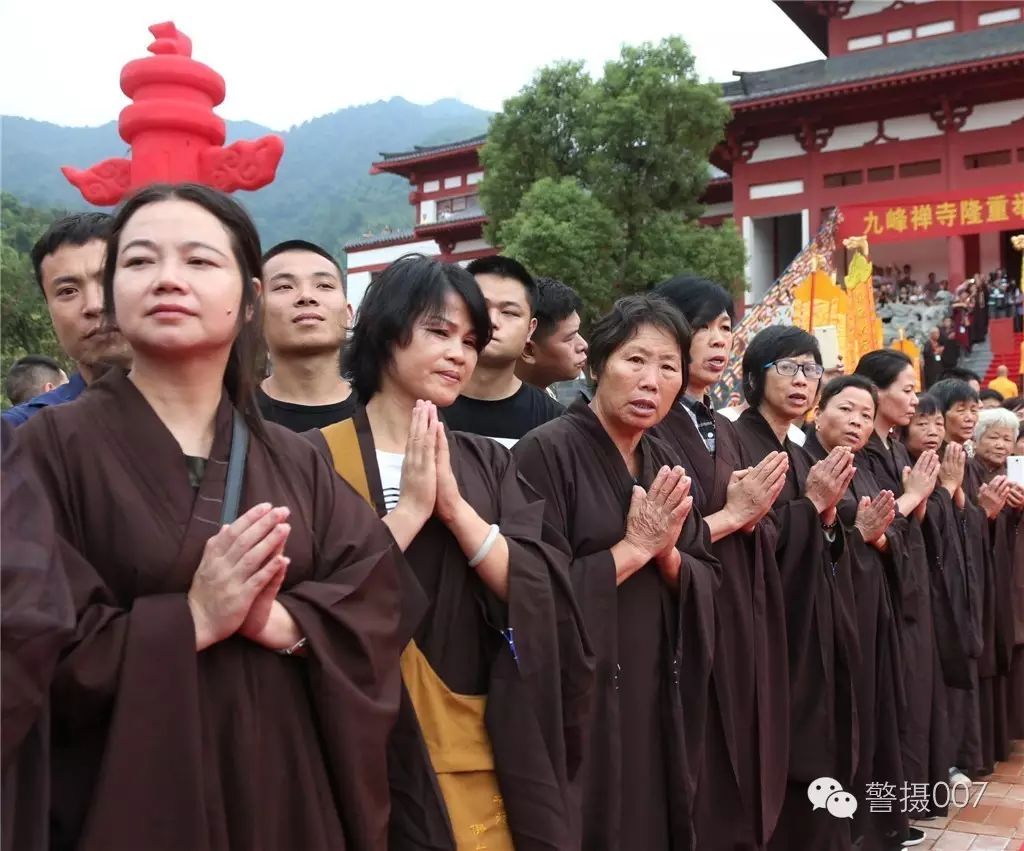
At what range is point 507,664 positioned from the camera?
7.06ft

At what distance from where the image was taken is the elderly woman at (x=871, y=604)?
4.05m

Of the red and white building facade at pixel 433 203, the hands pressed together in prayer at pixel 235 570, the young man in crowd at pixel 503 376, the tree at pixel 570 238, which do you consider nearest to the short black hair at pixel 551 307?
the young man in crowd at pixel 503 376

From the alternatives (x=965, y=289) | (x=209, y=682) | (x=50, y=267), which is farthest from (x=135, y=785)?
(x=965, y=289)

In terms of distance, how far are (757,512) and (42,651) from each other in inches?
88.1

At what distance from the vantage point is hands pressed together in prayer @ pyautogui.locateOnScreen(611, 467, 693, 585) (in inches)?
104

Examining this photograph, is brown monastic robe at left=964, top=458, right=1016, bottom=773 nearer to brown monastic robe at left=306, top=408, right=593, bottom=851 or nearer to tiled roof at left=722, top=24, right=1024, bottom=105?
brown monastic robe at left=306, top=408, right=593, bottom=851

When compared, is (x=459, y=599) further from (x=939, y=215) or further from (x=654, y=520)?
(x=939, y=215)

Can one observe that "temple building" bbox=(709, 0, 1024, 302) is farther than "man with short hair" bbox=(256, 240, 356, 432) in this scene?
Yes

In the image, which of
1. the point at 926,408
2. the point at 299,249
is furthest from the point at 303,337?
the point at 926,408

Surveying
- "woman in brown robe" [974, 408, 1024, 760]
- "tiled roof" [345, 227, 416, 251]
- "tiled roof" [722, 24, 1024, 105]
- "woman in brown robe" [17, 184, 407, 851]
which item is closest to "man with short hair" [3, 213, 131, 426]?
"woman in brown robe" [17, 184, 407, 851]

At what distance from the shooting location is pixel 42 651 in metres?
1.41

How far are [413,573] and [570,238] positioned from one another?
13148mm

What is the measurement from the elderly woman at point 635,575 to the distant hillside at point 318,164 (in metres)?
39.8

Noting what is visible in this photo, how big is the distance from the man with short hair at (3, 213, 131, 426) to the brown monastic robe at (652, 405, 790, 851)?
5.45 feet
